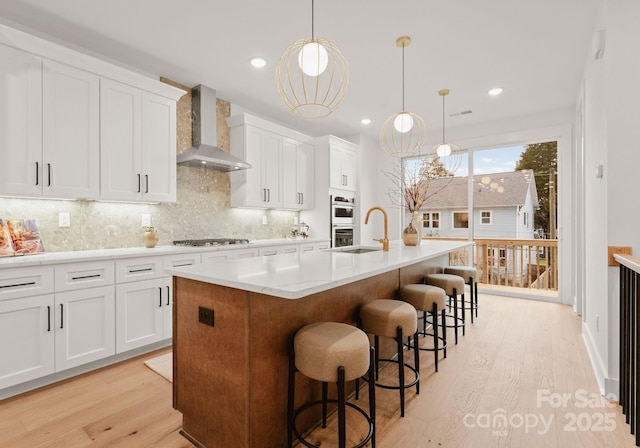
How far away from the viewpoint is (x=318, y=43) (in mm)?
1984

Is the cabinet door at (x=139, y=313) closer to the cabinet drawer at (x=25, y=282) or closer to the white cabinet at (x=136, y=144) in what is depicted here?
the cabinet drawer at (x=25, y=282)

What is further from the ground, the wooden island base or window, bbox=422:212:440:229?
window, bbox=422:212:440:229

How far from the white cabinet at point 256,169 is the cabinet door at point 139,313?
5.63ft

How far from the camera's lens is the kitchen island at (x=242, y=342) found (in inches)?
59.0

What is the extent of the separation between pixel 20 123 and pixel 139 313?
171cm

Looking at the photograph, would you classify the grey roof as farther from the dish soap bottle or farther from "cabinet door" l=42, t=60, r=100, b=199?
"cabinet door" l=42, t=60, r=100, b=199

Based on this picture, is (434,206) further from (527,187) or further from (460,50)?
(460,50)

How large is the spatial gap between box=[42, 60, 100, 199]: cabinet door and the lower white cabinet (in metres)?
0.90

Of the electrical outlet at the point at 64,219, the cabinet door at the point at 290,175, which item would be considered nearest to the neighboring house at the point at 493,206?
the cabinet door at the point at 290,175

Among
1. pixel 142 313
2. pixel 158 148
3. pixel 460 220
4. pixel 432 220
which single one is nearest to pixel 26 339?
pixel 142 313

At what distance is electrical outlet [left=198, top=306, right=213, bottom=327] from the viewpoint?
1.63 m

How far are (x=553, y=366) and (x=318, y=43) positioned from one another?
9.91 ft

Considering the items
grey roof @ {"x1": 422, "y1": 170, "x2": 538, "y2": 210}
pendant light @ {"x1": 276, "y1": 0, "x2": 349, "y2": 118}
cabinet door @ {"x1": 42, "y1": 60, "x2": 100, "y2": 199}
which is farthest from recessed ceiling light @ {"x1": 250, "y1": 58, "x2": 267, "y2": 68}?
grey roof @ {"x1": 422, "y1": 170, "x2": 538, "y2": 210}

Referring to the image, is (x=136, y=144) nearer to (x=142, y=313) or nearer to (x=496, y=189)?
(x=142, y=313)
